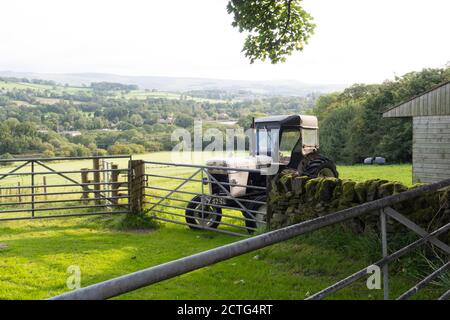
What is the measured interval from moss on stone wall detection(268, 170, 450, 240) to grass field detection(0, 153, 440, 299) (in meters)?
0.40

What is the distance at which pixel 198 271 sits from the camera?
5.91 m

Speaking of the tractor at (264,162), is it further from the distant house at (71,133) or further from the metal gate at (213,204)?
the distant house at (71,133)

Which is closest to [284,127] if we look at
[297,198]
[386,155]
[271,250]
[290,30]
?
[290,30]

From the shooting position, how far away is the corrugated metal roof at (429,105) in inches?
597

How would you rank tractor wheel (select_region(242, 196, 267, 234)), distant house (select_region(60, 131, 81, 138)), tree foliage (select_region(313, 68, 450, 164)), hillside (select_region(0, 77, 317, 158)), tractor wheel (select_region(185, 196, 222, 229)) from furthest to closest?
tree foliage (select_region(313, 68, 450, 164)), distant house (select_region(60, 131, 81, 138)), hillside (select_region(0, 77, 317, 158)), tractor wheel (select_region(185, 196, 222, 229)), tractor wheel (select_region(242, 196, 267, 234))

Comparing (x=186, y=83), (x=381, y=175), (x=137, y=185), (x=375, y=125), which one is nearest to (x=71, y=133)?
(x=137, y=185)

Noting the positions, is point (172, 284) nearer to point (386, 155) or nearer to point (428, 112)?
point (428, 112)

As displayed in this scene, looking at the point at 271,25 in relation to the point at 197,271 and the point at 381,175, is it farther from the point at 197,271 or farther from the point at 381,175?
the point at 381,175

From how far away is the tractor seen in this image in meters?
9.73

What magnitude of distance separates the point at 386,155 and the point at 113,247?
33.4 m

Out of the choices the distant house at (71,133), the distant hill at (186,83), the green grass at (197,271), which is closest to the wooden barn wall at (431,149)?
the green grass at (197,271)

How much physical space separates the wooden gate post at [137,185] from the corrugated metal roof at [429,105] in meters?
9.99

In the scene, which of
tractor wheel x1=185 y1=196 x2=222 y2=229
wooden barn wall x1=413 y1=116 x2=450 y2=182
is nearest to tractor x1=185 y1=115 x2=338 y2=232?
tractor wheel x1=185 y1=196 x2=222 y2=229

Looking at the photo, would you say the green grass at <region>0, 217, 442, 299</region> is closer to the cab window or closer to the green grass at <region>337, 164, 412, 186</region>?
the cab window
